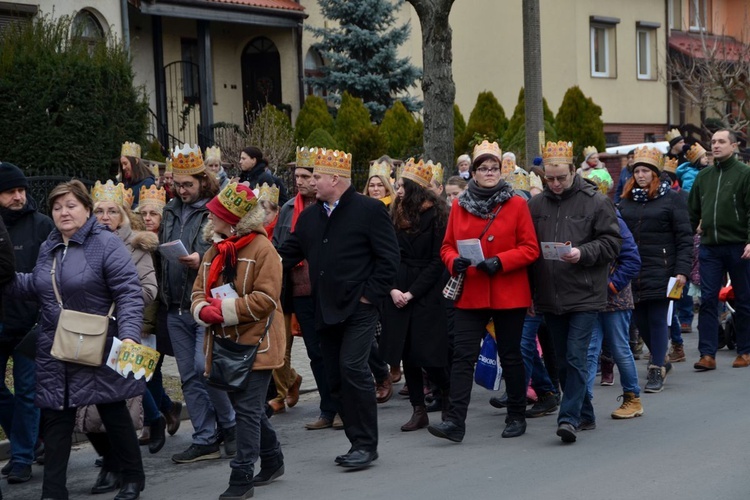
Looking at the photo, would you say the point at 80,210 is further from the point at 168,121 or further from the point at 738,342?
the point at 168,121

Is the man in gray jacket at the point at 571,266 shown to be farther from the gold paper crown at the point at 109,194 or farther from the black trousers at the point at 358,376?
the gold paper crown at the point at 109,194

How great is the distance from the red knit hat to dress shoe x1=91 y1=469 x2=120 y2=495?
1.81 m

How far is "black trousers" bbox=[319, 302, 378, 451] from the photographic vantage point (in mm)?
7621

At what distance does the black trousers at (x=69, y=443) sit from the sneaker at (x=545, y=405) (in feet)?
11.6

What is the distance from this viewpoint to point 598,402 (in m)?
9.86

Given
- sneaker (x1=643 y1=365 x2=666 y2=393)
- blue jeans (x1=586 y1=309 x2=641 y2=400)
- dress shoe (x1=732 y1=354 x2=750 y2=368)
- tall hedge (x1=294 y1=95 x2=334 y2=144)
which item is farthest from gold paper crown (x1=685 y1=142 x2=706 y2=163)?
tall hedge (x1=294 y1=95 x2=334 y2=144)

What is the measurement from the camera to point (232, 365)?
6879 millimetres

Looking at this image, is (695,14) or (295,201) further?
(695,14)

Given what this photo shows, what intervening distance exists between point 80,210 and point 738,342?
23.2ft

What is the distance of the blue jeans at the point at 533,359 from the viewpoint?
9227mm

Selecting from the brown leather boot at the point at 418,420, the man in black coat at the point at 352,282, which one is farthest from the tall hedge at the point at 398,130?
the man in black coat at the point at 352,282

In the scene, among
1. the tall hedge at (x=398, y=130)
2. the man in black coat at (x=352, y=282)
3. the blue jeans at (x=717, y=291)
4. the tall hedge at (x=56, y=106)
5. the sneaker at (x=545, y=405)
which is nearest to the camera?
the man in black coat at (x=352, y=282)

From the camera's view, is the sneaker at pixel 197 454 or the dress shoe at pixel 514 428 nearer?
the sneaker at pixel 197 454

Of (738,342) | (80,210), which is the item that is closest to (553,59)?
(738,342)
